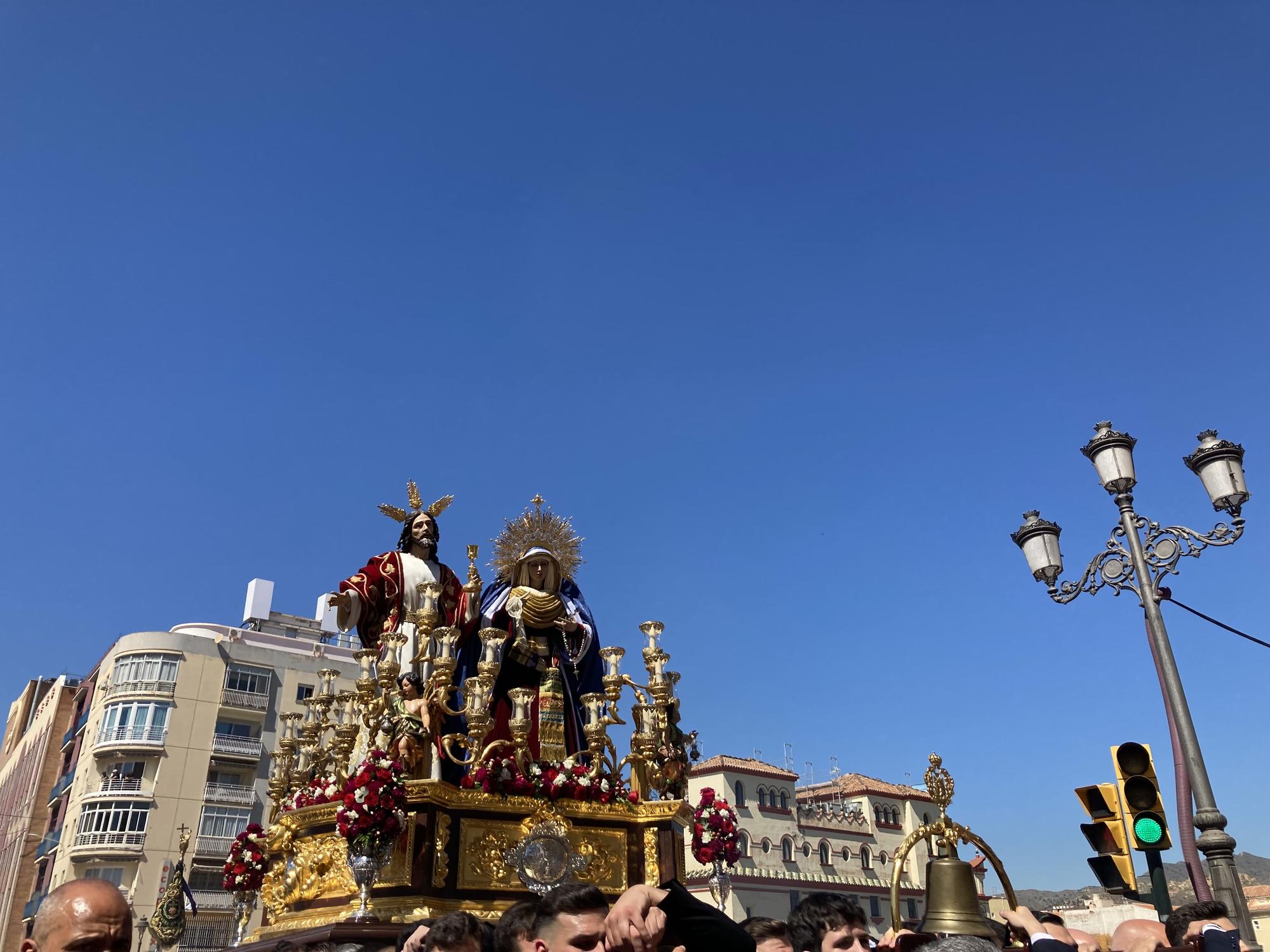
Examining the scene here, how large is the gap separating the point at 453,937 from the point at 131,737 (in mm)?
46900

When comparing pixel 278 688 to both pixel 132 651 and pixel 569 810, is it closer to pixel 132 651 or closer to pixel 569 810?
pixel 132 651

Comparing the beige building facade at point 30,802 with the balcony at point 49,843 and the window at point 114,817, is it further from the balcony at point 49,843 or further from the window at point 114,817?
the window at point 114,817

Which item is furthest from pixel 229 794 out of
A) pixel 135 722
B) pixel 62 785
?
pixel 62 785

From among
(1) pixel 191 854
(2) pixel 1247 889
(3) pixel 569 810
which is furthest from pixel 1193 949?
(2) pixel 1247 889

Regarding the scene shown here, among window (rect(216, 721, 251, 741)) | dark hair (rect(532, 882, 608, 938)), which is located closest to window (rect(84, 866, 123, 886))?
window (rect(216, 721, 251, 741))

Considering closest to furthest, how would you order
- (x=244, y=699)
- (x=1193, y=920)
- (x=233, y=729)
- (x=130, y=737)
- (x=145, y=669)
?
(x=1193, y=920) < (x=130, y=737) < (x=145, y=669) < (x=233, y=729) < (x=244, y=699)

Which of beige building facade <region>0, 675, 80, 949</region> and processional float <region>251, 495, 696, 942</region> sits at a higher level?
beige building facade <region>0, 675, 80, 949</region>

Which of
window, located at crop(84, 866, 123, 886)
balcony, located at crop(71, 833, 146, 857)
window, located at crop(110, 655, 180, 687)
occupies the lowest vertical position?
window, located at crop(84, 866, 123, 886)

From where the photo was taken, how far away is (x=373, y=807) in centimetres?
1007

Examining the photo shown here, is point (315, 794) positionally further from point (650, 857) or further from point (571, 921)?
point (571, 921)

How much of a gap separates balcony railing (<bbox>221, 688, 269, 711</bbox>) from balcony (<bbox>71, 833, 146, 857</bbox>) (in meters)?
7.18

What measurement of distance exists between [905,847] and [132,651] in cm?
4961

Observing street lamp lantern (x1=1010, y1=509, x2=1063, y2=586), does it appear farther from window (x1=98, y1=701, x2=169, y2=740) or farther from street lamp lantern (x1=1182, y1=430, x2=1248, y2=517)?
window (x1=98, y1=701, x2=169, y2=740)

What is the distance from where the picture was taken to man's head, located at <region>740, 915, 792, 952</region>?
5.18 metres
